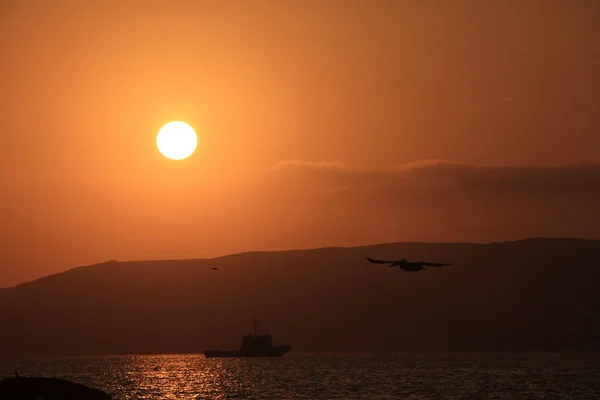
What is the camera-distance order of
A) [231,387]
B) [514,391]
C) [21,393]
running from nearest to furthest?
[21,393]
[514,391]
[231,387]

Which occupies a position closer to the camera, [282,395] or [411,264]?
[411,264]

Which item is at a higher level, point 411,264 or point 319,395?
point 411,264

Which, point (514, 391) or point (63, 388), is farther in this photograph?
point (514, 391)

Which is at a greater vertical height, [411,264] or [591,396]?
[411,264]

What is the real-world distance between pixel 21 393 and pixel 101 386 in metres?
84.6

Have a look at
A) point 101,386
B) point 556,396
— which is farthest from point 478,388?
point 101,386

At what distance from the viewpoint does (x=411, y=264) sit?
67.2m

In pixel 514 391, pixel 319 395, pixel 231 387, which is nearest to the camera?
pixel 319 395

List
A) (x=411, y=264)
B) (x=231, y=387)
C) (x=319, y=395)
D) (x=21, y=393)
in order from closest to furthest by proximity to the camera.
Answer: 1. (x=411, y=264)
2. (x=21, y=393)
3. (x=319, y=395)
4. (x=231, y=387)

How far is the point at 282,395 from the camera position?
136625 mm

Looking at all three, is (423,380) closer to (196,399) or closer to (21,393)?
(196,399)

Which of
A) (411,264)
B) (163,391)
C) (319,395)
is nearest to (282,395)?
(319,395)

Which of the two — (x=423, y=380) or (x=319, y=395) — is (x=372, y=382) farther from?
(x=319, y=395)

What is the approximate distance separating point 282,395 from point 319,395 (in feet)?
22.4
